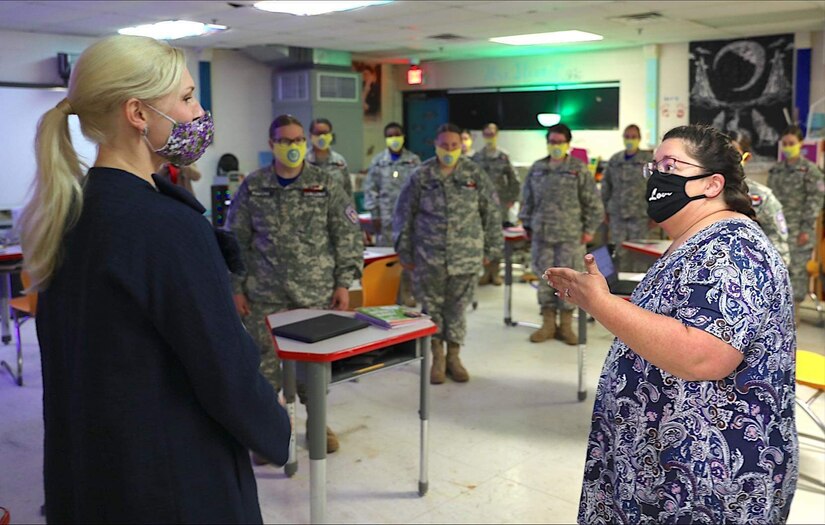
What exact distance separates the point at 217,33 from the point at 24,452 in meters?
6.80

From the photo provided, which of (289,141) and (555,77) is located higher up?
(555,77)

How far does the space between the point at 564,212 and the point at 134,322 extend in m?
4.95

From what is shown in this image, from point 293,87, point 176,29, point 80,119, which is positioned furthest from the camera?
point 293,87

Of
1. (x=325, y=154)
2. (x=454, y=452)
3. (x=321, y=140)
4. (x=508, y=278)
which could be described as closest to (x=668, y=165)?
(x=454, y=452)

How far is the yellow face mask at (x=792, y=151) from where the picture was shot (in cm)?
693

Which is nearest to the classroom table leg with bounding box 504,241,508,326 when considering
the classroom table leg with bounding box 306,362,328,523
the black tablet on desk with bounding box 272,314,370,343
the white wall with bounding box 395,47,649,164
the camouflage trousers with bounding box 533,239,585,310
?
the camouflage trousers with bounding box 533,239,585,310

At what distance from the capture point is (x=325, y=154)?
7.15 m

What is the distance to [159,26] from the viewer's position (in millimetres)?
7527

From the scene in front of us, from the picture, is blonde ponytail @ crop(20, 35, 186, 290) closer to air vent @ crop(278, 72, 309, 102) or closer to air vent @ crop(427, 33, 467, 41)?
air vent @ crop(427, 33, 467, 41)

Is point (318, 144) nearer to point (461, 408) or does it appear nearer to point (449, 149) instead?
point (449, 149)

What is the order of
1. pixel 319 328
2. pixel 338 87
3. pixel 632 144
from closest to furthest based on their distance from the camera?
pixel 319 328 → pixel 632 144 → pixel 338 87

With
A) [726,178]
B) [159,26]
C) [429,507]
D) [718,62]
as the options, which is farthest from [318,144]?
[726,178]

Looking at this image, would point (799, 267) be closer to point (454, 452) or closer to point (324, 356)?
point (454, 452)

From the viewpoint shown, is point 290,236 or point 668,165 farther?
point 290,236
